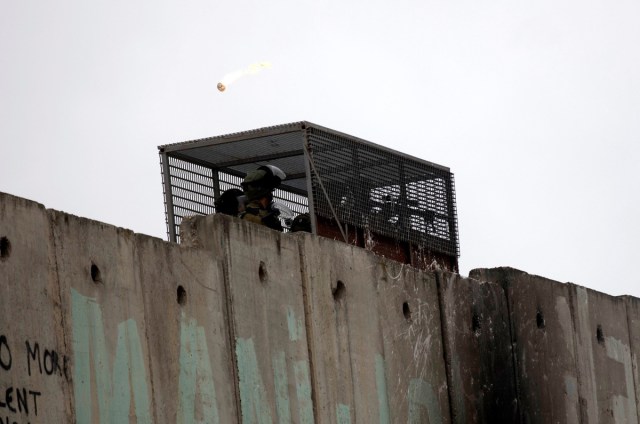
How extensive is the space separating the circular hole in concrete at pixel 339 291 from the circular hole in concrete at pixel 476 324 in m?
2.39

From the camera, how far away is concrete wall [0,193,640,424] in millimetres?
12562

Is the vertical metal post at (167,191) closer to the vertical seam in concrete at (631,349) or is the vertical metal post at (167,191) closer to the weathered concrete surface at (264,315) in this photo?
the vertical seam in concrete at (631,349)

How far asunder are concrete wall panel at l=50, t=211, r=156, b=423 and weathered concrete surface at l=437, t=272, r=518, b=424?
200 inches

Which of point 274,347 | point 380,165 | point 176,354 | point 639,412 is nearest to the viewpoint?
point 176,354

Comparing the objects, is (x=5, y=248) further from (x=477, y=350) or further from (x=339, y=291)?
(x=477, y=350)

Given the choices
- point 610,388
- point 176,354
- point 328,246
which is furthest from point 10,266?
point 610,388

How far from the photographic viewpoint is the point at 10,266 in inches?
484

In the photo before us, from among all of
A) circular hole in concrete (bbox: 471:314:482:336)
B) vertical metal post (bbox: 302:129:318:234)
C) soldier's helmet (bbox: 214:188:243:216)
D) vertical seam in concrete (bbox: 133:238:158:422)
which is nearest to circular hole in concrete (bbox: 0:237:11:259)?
vertical seam in concrete (bbox: 133:238:158:422)

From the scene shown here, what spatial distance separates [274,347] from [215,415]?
110 centimetres

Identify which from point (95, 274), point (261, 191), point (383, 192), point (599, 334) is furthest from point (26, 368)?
point (383, 192)

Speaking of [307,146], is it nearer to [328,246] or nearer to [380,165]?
[380,165]

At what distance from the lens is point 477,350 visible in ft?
60.4

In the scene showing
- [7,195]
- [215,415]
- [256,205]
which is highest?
[256,205]

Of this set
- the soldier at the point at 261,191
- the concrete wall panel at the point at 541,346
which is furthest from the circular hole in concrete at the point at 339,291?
the concrete wall panel at the point at 541,346
